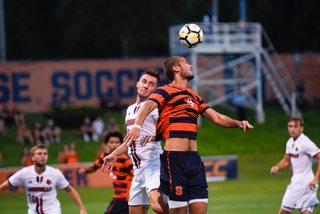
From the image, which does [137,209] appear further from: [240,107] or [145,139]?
[240,107]

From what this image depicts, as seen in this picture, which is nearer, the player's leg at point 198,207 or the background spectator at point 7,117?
the player's leg at point 198,207

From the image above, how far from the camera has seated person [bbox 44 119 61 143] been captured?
89.1 ft

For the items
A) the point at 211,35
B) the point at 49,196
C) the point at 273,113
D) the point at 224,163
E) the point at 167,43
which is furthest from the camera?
the point at 167,43

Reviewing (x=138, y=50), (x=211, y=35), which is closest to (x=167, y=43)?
(x=138, y=50)

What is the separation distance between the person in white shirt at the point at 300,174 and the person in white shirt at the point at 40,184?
3771mm

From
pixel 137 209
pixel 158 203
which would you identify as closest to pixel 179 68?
pixel 158 203

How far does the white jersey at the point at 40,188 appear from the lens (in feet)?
25.4

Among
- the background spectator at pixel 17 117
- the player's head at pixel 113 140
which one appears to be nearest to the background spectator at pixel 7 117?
the background spectator at pixel 17 117

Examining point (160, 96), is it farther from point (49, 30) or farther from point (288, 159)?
point (49, 30)

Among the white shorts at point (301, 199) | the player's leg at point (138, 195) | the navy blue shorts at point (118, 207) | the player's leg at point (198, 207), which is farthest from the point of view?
the white shorts at point (301, 199)

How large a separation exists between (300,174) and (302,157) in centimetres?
31

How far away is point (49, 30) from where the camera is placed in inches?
2055

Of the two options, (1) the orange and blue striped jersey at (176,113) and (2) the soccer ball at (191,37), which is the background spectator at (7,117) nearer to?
(2) the soccer ball at (191,37)

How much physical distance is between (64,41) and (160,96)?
4493cm
